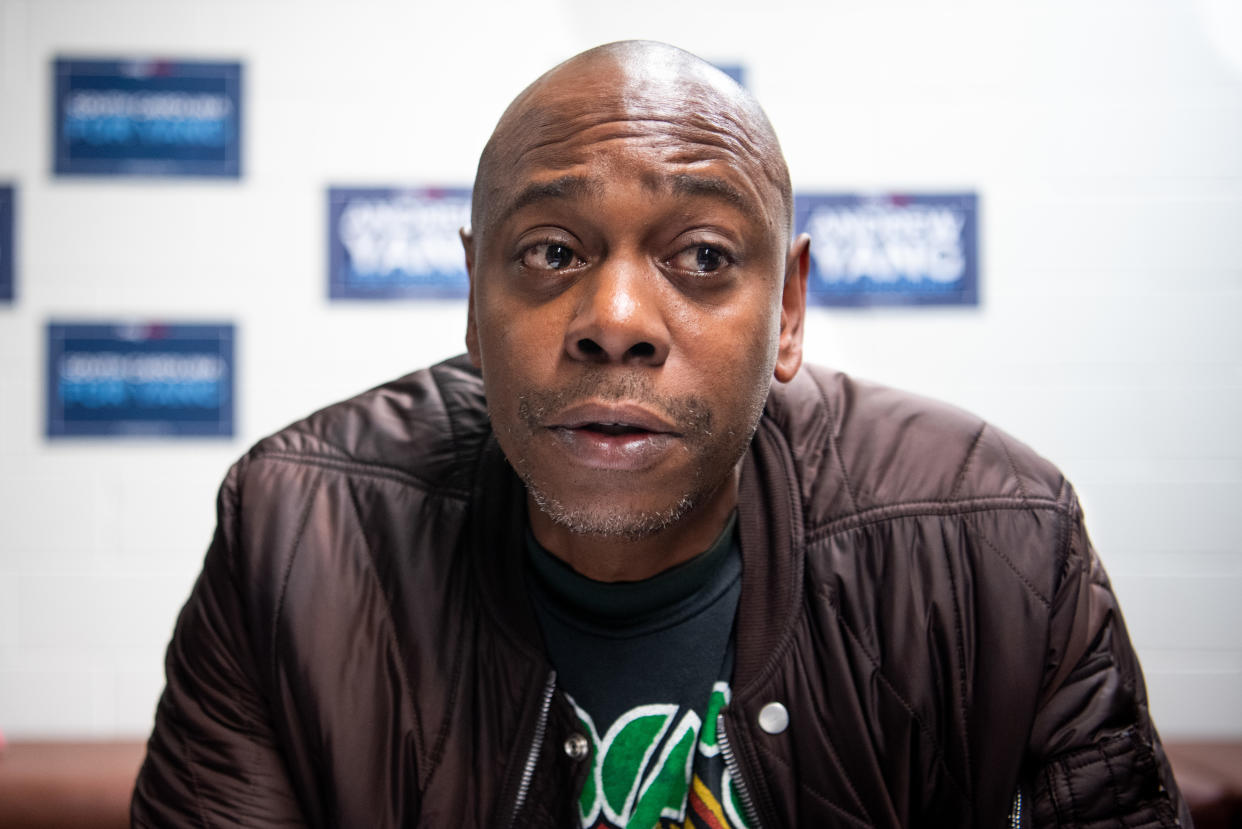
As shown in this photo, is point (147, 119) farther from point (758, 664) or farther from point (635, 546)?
point (758, 664)

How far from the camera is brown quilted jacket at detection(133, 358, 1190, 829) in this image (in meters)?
1.05

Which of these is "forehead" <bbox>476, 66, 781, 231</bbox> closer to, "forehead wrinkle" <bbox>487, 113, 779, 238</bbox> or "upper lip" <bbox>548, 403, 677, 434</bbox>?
"forehead wrinkle" <bbox>487, 113, 779, 238</bbox>

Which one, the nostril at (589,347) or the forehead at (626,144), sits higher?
the forehead at (626,144)

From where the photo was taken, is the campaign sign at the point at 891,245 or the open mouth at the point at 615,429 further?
the campaign sign at the point at 891,245

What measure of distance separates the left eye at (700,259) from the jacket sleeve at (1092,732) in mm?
578

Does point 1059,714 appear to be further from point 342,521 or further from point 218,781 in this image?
point 218,781

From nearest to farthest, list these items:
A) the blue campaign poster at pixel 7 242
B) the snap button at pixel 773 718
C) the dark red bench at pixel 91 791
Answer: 1. the snap button at pixel 773 718
2. the dark red bench at pixel 91 791
3. the blue campaign poster at pixel 7 242

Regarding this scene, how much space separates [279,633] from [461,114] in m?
Answer: 1.53

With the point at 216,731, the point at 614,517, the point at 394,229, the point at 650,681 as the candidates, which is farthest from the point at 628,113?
the point at 394,229

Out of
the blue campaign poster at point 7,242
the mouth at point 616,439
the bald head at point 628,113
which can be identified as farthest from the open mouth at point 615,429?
the blue campaign poster at point 7,242

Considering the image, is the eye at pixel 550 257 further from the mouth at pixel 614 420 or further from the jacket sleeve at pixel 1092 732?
the jacket sleeve at pixel 1092 732

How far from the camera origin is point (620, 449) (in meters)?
0.96

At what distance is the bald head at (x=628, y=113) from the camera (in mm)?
1025

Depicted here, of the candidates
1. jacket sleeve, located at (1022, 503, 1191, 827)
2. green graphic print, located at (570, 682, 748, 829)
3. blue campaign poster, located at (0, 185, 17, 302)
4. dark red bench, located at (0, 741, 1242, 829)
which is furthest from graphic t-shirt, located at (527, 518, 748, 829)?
blue campaign poster, located at (0, 185, 17, 302)
